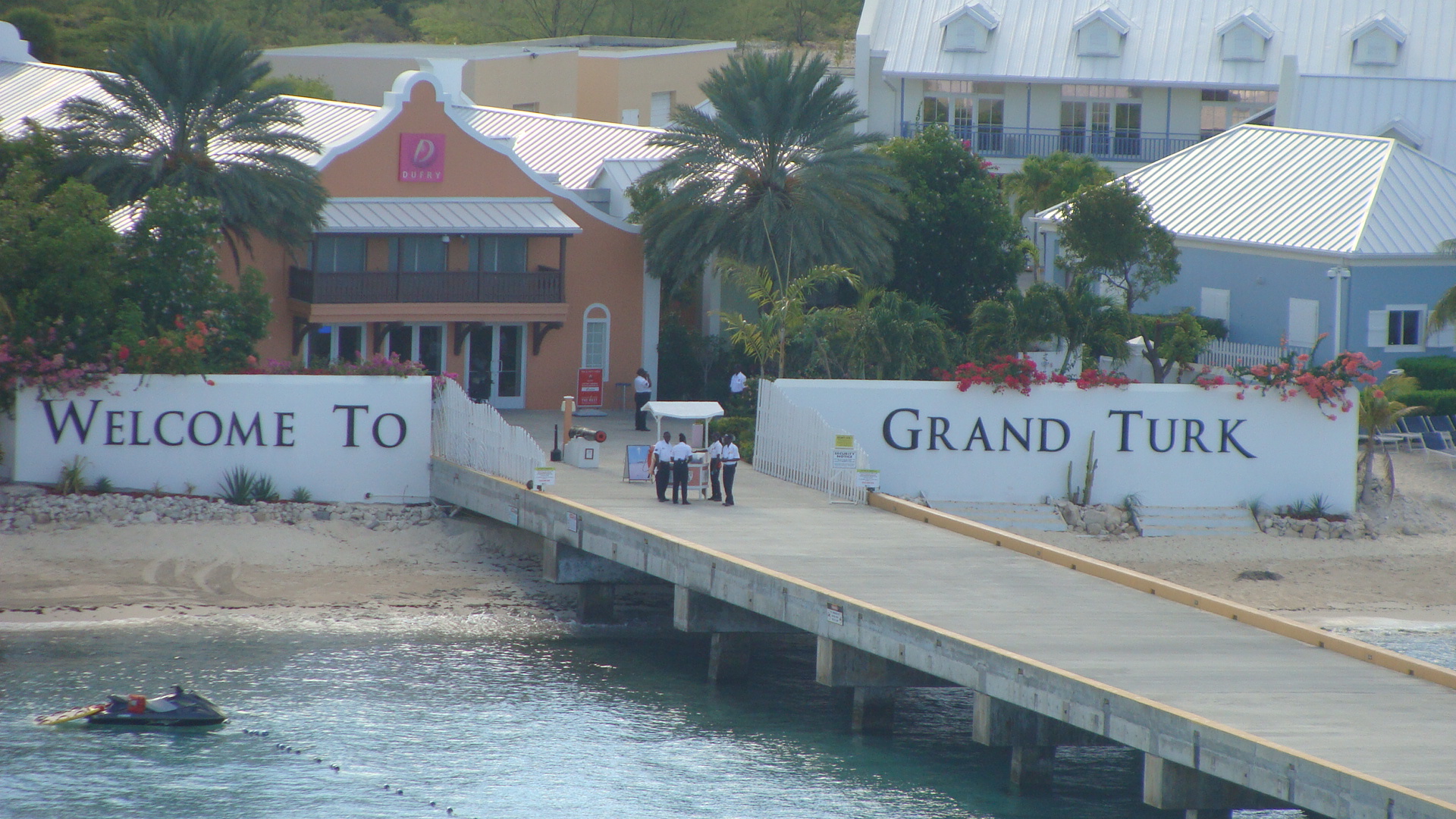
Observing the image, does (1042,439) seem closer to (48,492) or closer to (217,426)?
(217,426)

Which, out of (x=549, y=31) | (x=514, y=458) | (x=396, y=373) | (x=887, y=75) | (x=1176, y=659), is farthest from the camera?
(x=549, y=31)

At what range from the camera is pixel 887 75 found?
65.1 m

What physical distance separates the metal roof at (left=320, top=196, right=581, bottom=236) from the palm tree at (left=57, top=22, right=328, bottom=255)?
1.49m

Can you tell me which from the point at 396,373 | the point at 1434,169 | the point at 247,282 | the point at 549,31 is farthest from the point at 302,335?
the point at 549,31

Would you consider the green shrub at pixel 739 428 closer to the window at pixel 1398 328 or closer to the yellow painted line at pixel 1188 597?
the yellow painted line at pixel 1188 597

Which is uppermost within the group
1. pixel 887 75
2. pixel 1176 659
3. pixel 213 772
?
pixel 887 75

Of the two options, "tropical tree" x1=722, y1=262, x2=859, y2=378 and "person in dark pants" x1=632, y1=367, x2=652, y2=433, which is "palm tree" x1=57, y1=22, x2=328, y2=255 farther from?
"tropical tree" x1=722, y1=262, x2=859, y2=378

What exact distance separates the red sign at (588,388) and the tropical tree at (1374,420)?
55.8ft

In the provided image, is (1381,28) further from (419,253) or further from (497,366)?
(419,253)

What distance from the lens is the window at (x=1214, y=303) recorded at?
153 feet

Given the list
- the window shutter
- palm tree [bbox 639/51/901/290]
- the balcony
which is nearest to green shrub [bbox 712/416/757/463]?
palm tree [bbox 639/51/901/290]

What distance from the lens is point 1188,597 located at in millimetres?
25141

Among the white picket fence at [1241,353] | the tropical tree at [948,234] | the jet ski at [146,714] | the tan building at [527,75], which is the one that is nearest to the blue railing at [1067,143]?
the tan building at [527,75]

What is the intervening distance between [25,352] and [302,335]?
850cm
